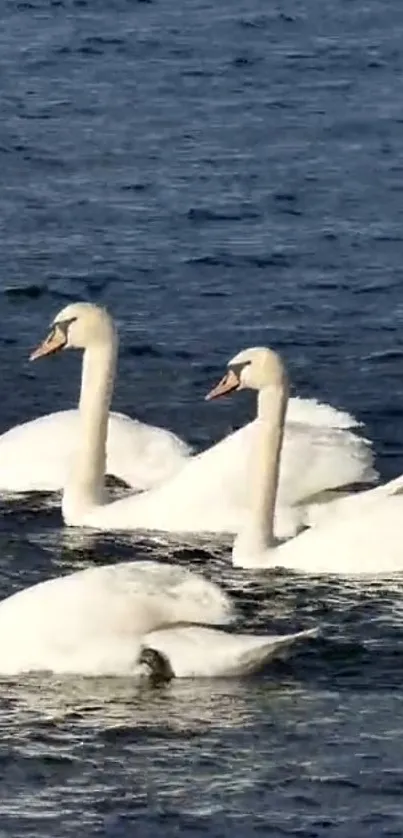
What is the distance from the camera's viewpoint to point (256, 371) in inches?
614

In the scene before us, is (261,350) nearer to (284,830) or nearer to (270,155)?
(284,830)

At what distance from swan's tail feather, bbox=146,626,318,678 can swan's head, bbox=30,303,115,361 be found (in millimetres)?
3716

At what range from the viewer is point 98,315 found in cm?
1664

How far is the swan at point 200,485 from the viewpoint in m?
16.0

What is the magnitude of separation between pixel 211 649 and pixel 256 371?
281 centimetres

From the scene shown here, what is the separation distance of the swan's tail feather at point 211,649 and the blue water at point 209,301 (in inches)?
3.8

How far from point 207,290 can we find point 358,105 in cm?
613

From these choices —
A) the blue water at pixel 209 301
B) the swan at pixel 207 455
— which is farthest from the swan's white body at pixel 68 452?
the blue water at pixel 209 301

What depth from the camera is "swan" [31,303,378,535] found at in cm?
1599

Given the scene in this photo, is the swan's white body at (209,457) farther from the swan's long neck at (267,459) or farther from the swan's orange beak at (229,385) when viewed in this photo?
the swan's long neck at (267,459)

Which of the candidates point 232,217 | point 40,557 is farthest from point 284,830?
point 232,217

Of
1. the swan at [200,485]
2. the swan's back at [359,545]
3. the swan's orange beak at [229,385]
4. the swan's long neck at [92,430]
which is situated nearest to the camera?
the swan's back at [359,545]

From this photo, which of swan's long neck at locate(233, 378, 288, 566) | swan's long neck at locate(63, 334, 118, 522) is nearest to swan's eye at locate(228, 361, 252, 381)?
swan's long neck at locate(233, 378, 288, 566)

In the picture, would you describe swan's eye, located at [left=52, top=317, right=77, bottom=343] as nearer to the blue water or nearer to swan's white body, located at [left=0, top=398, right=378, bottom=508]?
swan's white body, located at [left=0, top=398, right=378, bottom=508]
